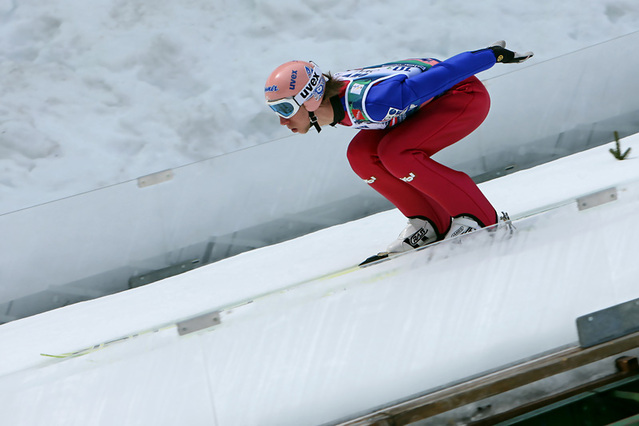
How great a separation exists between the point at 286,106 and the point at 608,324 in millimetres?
1342

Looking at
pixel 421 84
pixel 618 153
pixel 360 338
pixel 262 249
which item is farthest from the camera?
pixel 262 249

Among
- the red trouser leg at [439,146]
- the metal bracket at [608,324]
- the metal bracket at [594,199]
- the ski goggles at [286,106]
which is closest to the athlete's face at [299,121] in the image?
the ski goggles at [286,106]

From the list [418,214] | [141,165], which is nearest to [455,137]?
[418,214]

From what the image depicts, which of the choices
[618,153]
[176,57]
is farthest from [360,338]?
[176,57]

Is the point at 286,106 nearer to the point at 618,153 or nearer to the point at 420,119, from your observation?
the point at 420,119

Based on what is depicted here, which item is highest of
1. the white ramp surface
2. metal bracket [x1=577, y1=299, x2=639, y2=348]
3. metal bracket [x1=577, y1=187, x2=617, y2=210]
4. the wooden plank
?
metal bracket [x1=577, y1=187, x2=617, y2=210]

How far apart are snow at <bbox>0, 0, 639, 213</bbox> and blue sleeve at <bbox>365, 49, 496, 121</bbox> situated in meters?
2.64

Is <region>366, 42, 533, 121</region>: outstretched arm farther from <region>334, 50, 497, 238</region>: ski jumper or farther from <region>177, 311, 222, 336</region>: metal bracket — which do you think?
<region>177, 311, 222, 336</region>: metal bracket

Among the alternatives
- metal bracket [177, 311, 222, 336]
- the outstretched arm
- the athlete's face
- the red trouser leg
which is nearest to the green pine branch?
the red trouser leg

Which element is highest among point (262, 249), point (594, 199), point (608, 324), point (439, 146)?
point (262, 249)

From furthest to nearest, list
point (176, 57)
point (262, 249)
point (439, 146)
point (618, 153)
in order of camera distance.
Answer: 1. point (176, 57)
2. point (262, 249)
3. point (618, 153)
4. point (439, 146)

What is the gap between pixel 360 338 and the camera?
87.7 inches

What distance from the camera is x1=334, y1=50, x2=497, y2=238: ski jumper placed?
2.59 m

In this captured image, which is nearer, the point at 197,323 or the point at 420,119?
the point at 197,323
